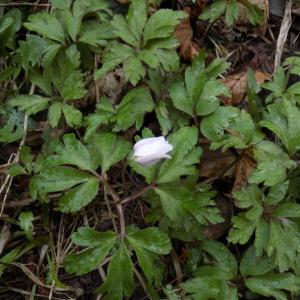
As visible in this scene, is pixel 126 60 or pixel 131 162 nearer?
pixel 131 162

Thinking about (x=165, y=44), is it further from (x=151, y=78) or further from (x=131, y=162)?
(x=131, y=162)

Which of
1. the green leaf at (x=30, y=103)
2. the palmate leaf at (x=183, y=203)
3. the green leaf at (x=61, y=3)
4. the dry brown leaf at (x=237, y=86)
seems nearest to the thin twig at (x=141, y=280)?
the palmate leaf at (x=183, y=203)

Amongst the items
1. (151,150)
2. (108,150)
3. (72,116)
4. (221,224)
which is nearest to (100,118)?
(72,116)

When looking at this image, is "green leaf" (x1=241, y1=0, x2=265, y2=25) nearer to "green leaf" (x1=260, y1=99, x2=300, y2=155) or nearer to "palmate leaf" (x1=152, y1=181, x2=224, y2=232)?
"green leaf" (x1=260, y1=99, x2=300, y2=155)

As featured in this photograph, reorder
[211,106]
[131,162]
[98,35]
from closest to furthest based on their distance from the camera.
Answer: [131,162] → [211,106] → [98,35]

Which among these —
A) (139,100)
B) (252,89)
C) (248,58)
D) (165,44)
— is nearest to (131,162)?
(139,100)

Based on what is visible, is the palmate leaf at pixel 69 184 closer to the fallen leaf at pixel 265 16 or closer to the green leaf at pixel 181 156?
the green leaf at pixel 181 156
